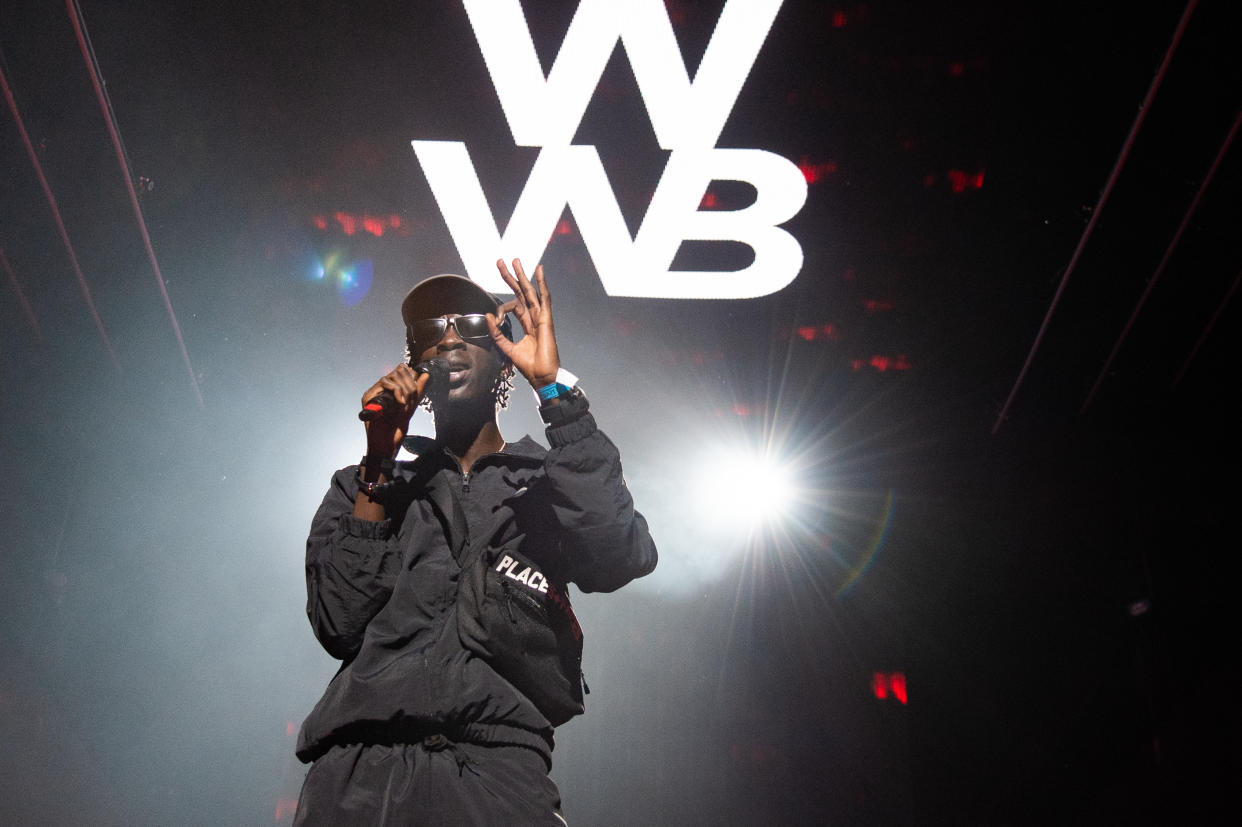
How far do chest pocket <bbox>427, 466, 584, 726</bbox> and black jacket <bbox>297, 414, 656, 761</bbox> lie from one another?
0.10 feet

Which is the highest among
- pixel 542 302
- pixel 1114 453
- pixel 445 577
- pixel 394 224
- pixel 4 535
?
pixel 394 224

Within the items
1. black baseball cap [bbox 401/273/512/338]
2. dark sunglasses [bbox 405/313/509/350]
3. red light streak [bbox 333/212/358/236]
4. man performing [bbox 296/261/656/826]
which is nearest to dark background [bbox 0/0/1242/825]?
red light streak [bbox 333/212/358/236]

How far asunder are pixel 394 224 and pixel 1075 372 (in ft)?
8.92

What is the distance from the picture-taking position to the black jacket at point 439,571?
1.42m

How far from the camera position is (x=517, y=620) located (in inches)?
59.9

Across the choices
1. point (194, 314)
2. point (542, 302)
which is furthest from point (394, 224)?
point (542, 302)

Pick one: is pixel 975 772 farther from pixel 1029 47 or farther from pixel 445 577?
pixel 1029 47

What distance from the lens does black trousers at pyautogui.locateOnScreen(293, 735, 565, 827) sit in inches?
52.8

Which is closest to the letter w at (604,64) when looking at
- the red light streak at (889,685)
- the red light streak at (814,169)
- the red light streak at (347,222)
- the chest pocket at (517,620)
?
the red light streak at (814,169)

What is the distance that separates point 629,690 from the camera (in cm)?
300

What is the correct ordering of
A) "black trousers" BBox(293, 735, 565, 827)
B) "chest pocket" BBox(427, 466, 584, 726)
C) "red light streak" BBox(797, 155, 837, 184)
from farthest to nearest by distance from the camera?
"red light streak" BBox(797, 155, 837, 184) < "chest pocket" BBox(427, 466, 584, 726) < "black trousers" BBox(293, 735, 565, 827)

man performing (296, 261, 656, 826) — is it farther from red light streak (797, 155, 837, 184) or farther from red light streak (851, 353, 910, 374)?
red light streak (851, 353, 910, 374)

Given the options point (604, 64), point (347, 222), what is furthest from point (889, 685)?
point (347, 222)

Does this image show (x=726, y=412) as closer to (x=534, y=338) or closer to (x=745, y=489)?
(x=745, y=489)
